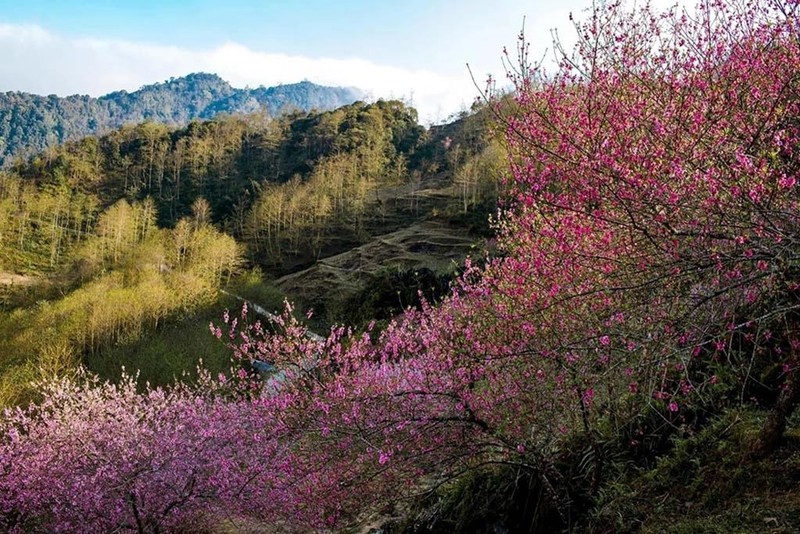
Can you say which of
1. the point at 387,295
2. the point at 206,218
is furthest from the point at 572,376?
the point at 206,218

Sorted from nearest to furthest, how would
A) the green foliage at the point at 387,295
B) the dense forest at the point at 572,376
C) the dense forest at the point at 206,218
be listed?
1. the dense forest at the point at 572,376
2. the green foliage at the point at 387,295
3. the dense forest at the point at 206,218

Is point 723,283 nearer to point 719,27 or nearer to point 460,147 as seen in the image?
point 719,27

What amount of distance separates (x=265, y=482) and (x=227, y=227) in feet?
179

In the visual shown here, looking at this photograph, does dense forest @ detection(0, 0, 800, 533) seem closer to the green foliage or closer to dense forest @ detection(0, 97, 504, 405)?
dense forest @ detection(0, 97, 504, 405)

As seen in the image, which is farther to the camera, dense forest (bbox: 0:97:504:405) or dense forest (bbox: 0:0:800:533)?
dense forest (bbox: 0:97:504:405)

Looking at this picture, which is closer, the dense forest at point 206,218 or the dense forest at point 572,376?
the dense forest at point 572,376

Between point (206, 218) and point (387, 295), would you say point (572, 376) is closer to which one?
point (387, 295)

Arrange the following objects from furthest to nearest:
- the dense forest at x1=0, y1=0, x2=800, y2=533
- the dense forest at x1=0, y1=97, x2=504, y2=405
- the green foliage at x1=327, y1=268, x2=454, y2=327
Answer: the dense forest at x1=0, y1=97, x2=504, y2=405 < the green foliage at x1=327, y1=268, x2=454, y2=327 < the dense forest at x1=0, y1=0, x2=800, y2=533

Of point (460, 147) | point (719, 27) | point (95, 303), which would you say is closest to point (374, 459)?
point (719, 27)

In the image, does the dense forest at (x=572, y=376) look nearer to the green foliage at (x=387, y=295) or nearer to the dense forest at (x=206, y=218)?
the dense forest at (x=206, y=218)

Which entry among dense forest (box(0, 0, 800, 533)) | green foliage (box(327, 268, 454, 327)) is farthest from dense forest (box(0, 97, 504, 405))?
dense forest (box(0, 0, 800, 533))

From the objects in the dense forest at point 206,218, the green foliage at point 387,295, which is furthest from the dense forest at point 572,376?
the green foliage at point 387,295

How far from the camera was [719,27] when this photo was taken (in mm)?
3885

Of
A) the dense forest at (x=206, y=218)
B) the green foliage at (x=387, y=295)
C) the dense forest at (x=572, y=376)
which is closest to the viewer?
the dense forest at (x=572, y=376)
